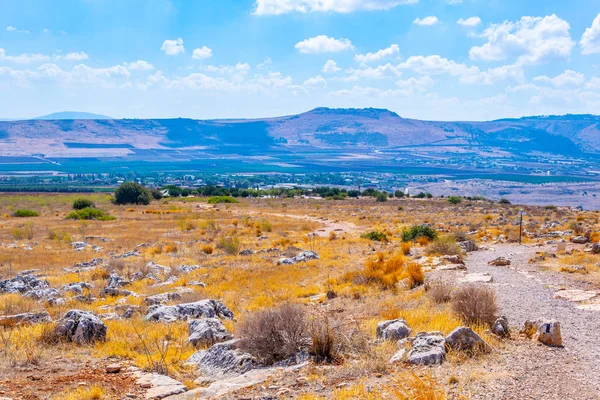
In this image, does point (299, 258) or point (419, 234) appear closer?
point (299, 258)

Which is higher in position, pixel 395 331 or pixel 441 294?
pixel 395 331

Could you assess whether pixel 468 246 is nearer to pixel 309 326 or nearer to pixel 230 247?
pixel 230 247

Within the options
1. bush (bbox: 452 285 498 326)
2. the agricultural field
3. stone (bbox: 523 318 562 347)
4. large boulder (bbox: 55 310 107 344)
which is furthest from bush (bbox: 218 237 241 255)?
stone (bbox: 523 318 562 347)

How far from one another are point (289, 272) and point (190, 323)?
7838 mm

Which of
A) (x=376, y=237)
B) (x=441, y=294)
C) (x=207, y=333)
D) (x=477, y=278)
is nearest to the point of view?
(x=207, y=333)

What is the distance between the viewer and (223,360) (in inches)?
322

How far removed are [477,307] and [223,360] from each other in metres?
4.43

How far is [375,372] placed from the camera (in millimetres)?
7078

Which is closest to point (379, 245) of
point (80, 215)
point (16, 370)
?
point (16, 370)

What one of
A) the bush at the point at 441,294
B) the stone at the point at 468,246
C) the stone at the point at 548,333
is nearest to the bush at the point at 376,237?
the stone at the point at 468,246

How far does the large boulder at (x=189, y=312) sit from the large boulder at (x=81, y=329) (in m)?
1.43

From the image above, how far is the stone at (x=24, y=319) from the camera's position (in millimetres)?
10680

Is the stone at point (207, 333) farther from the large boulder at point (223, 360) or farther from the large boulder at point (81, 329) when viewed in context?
the large boulder at point (81, 329)

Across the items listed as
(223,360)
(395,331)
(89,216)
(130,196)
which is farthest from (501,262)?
(130,196)
